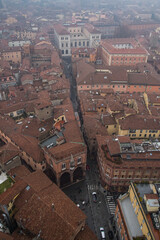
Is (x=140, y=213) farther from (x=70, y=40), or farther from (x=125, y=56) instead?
(x=70, y=40)

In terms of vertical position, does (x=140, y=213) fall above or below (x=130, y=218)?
above

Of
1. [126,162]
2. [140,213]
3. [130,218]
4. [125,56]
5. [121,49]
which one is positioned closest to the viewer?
[140,213]

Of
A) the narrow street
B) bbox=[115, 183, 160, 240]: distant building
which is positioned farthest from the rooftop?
the narrow street

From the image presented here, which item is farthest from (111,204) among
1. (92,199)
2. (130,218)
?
(130,218)

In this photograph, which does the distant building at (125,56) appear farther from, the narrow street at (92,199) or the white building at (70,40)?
the narrow street at (92,199)

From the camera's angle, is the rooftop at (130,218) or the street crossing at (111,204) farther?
the street crossing at (111,204)

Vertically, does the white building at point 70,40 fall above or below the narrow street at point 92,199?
above

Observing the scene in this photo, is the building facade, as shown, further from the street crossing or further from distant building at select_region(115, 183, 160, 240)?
distant building at select_region(115, 183, 160, 240)

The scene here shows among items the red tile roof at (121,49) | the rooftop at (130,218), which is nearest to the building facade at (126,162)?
the rooftop at (130,218)
